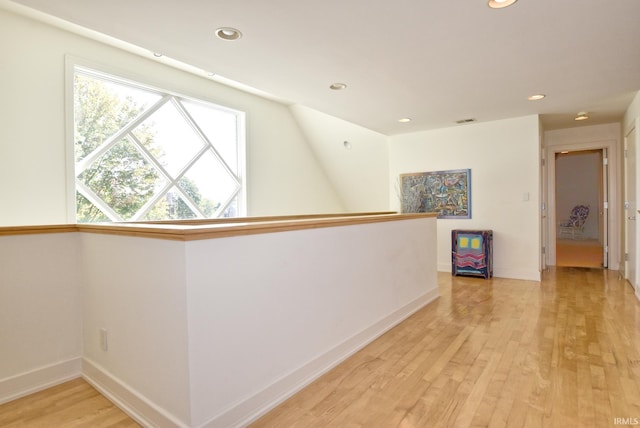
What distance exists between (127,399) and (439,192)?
15.6ft

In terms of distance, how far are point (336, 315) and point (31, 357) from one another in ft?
5.83

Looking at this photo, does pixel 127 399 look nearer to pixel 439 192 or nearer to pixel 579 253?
pixel 439 192

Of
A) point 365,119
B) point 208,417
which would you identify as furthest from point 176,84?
point 208,417

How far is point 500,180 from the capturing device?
4.93 m

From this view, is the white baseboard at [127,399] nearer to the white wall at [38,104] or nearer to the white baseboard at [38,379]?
the white baseboard at [38,379]

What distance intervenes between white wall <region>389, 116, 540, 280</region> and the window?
126 inches

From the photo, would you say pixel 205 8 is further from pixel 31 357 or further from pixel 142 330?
pixel 31 357

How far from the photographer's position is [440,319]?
3111 mm

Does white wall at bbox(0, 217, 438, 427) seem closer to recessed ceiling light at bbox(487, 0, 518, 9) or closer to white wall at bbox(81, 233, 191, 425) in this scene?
white wall at bbox(81, 233, 191, 425)

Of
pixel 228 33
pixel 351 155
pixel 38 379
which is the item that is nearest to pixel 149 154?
pixel 228 33

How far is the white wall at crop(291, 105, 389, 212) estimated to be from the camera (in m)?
6.14

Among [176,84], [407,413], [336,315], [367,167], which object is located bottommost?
[407,413]

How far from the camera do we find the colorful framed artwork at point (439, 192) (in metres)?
5.21

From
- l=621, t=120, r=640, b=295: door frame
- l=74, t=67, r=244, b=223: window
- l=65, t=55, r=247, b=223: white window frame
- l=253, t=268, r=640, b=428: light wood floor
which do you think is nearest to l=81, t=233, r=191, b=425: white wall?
l=253, t=268, r=640, b=428: light wood floor
